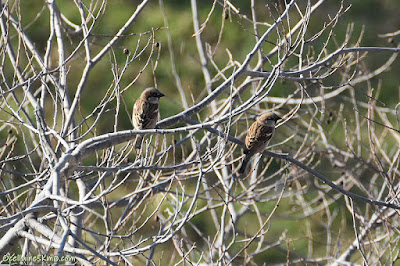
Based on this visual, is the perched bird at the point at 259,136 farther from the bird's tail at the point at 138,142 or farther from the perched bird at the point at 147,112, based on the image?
the bird's tail at the point at 138,142

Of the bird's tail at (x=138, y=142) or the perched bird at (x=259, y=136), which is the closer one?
the bird's tail at (x=138, y=142)

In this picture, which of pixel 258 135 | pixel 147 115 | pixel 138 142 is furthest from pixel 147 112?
pixel 258 135

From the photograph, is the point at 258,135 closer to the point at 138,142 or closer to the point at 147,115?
the point at 147,115

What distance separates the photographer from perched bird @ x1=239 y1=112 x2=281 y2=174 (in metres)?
5.85

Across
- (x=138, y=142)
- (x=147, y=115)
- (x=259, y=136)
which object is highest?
(x=147, y=115)

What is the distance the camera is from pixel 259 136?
230 inches

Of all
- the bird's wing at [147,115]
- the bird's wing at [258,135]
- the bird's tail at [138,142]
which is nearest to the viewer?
the bird's tail at [138,142]

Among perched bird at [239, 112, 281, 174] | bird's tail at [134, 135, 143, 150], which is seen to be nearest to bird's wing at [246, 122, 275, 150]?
perched bird at [239, 112, 281, 174]

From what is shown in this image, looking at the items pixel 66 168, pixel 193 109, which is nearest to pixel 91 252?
pixel 66 168

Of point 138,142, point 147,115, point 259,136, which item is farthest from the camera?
point 259,136

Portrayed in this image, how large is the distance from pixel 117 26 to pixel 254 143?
8048 mm

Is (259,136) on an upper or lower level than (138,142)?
lower

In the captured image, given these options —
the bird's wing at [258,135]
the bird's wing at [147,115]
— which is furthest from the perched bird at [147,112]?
the bird's wing at [258,135]

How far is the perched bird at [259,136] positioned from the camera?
5.85m
